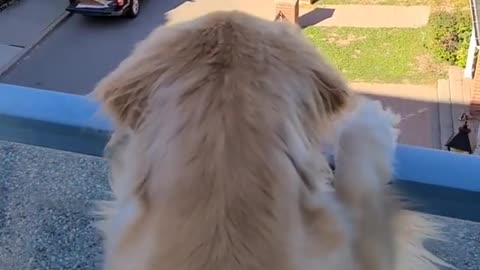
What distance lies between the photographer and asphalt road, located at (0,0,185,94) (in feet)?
23.0

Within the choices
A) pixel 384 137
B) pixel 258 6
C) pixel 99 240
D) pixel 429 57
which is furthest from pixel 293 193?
pixel 258 6

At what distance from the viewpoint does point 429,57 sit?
23.4 ft

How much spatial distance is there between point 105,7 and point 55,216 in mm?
6528

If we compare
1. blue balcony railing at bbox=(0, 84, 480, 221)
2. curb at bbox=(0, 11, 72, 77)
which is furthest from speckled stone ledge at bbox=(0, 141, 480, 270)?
curb at bbox=(0, 11, 72, 77)

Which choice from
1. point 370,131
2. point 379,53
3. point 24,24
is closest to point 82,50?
point 24,24

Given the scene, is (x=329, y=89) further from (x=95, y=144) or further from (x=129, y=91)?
(x=95, y=144)

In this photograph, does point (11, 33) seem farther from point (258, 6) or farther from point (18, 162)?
point (18, 162)

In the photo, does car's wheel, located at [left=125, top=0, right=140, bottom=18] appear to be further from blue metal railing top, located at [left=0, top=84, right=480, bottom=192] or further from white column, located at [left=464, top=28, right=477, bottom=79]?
blue metal railing top, located at [left=0, top=84, right=480, bottom=192]

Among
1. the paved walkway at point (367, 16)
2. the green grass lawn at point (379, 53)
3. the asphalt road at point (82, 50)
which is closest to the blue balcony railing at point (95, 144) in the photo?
the asphalt road at point (82, 50)

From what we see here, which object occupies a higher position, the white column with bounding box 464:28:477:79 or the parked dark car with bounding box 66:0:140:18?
the parked dark car with bounding box 66:0:140:18

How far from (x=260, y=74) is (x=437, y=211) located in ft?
1.93

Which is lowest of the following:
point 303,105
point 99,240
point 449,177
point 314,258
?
point 99,240

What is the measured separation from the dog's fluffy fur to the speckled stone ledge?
544mm

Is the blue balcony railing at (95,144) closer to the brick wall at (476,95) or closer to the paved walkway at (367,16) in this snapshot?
the brick wall at (476,95)
